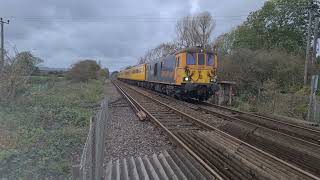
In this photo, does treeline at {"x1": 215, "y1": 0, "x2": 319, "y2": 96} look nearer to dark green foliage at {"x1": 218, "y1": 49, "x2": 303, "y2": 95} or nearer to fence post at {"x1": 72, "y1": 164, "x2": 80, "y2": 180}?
dark green foliage at {"x1": 218, "y1": 49, "x2": 303, "y2": 95}

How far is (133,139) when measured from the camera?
10.8 meters

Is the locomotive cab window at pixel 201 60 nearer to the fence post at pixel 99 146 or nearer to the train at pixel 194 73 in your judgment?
the train at pixel 194 73

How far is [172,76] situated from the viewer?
77.7ft

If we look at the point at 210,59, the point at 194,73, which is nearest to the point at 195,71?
the point at 194,73

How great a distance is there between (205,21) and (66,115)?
5665 centimetres

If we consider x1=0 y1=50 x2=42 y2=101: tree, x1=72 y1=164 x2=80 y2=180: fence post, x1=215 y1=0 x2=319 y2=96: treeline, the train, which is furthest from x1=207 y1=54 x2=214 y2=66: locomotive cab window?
x1=72 y1=164 x2=80 y2=180: fence post

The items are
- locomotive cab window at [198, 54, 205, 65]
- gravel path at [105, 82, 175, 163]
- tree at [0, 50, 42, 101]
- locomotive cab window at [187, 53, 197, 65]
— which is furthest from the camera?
locomotive cab window at [198, 54, 205, 65]

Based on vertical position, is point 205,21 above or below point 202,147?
above

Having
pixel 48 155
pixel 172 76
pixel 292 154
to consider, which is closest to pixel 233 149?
pixel 292 154

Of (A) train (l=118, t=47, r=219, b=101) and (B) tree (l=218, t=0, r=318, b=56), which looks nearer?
(A) train (l=118, t=47, r=219, b=101)

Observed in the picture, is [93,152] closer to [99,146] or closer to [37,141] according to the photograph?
[99,146]

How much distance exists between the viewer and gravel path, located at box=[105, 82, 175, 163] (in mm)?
9273

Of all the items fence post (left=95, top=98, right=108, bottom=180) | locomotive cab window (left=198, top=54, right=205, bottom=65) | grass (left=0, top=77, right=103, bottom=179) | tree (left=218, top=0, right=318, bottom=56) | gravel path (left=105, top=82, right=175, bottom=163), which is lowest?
gravel path (left=105, top=82, right=175, bottom=163)

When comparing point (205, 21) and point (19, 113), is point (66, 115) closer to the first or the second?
point (19, 113)
